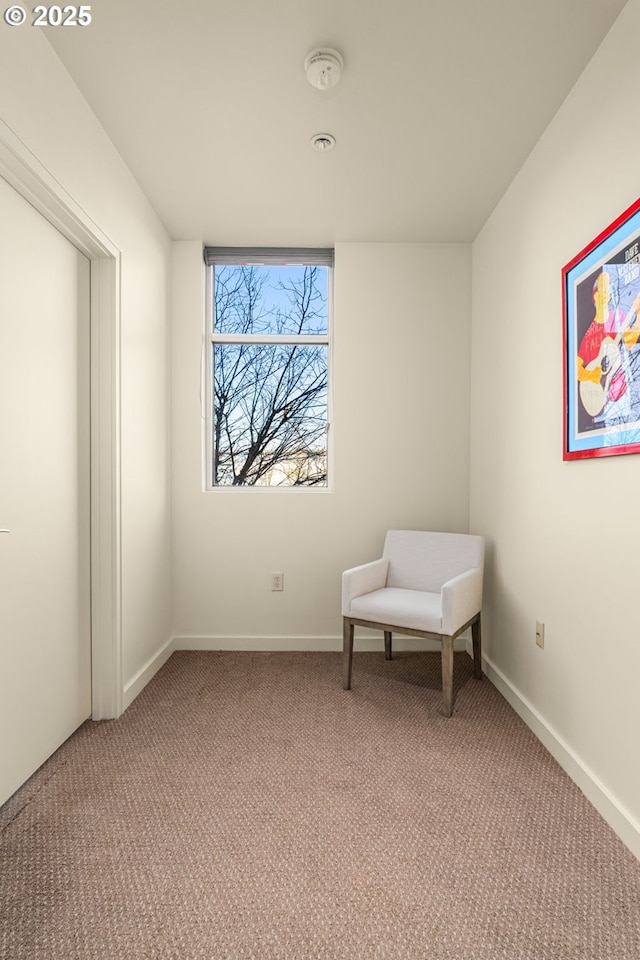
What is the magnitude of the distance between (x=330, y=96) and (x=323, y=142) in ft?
0.88

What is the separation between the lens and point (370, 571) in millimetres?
2889

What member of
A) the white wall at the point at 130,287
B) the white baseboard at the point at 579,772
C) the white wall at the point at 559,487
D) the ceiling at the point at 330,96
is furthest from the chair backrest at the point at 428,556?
the ceiling at the point at 330,96

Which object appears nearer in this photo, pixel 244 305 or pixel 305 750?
pixel 305 750

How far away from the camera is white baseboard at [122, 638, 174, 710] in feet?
8.22

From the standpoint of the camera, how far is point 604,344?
1758 mm

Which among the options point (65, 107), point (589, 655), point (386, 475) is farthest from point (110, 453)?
point (589, 655)

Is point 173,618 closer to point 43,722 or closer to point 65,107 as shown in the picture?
point 43,722

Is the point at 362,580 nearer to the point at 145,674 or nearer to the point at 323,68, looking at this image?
the point at 145,674

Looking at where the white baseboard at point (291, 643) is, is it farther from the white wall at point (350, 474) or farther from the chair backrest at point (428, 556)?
the chair backrest at point (428, 556)

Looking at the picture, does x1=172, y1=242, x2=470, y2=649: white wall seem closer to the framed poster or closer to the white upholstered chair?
the white upholstered chair

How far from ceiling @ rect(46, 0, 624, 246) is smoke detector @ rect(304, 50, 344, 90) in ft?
0.09

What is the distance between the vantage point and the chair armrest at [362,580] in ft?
A: 8.88

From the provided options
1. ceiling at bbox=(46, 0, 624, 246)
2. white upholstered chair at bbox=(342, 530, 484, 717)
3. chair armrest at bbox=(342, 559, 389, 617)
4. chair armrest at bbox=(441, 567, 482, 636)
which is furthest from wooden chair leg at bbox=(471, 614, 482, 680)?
ceiling at bbox=(46, 0, 624, 246)

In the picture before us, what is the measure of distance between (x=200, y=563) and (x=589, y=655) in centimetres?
222
